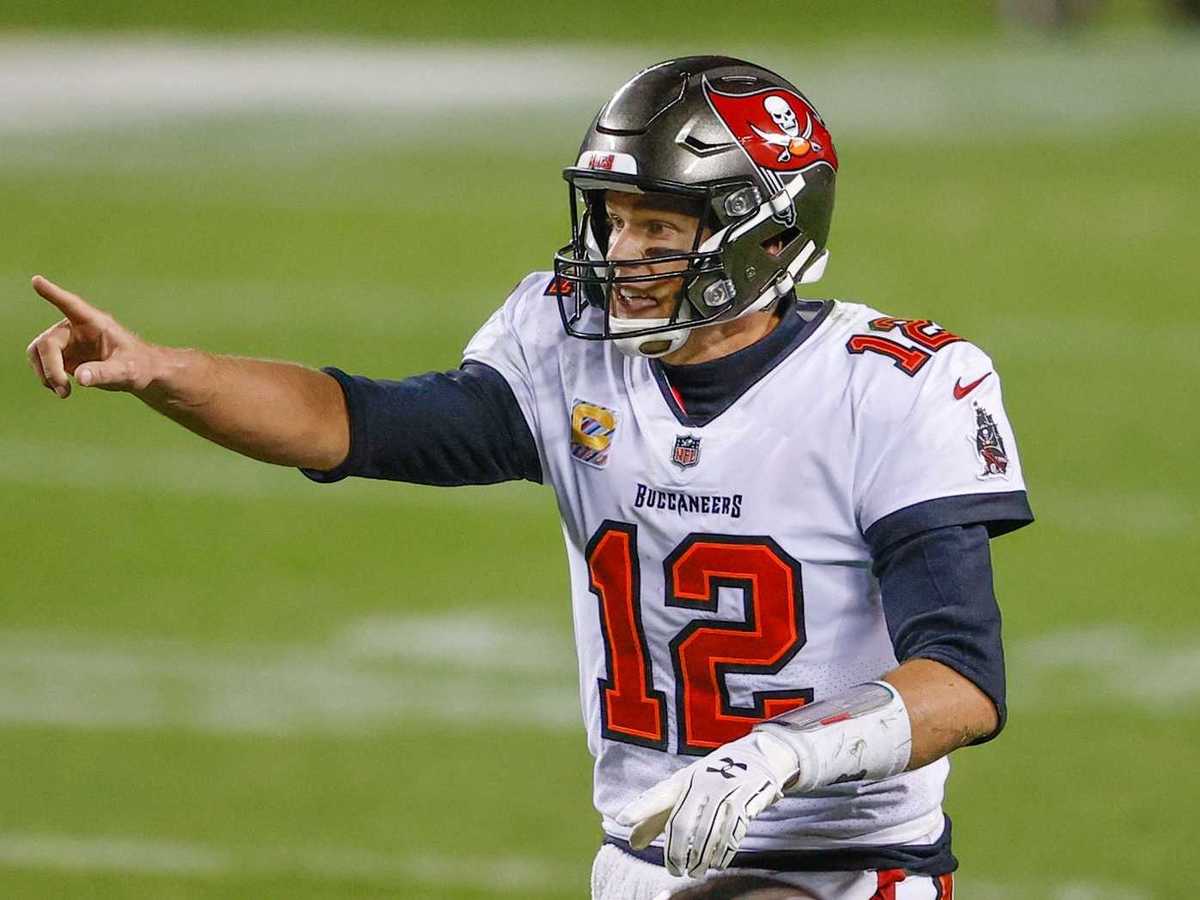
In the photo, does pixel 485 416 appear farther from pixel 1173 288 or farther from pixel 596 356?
pixel 1173 288

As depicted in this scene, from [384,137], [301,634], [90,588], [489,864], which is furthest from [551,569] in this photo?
[384,137]

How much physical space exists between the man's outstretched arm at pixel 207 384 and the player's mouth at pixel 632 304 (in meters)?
0.40

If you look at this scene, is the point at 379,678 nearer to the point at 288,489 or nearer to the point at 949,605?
the point at 288,489

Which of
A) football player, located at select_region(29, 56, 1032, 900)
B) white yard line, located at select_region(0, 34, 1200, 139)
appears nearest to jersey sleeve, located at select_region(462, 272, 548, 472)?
football player, located at select_region(29, 56, 1032, 900)

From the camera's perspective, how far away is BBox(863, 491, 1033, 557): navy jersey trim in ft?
9.15

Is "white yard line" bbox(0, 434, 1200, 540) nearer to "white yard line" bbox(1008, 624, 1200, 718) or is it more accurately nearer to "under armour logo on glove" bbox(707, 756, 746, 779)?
"white yard line" bbox(1008, 624, 1200, 718)

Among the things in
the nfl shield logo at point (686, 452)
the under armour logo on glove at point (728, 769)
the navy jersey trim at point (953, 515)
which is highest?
the nfl shield logo at point (686, 452)

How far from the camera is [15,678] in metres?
5.34

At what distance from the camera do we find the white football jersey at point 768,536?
292 centimetres

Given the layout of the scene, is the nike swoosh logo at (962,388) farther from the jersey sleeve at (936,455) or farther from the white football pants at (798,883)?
the white football pants at (798,883)

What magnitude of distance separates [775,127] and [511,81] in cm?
1335

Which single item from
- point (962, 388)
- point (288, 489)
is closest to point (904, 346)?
point (962, 388)

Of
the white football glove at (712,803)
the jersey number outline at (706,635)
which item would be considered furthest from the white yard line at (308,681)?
the white football glove at (712,803)

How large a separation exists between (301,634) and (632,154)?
2.91m
